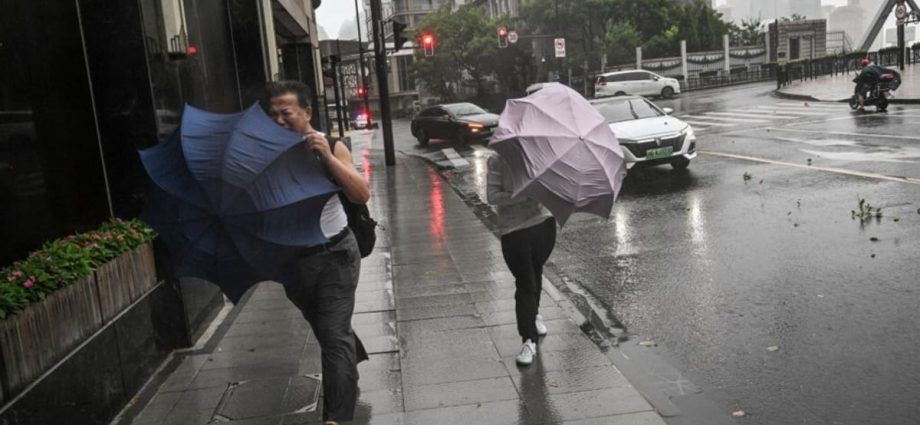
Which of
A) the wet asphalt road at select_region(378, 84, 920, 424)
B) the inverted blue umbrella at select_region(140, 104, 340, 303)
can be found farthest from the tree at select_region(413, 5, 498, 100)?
the inverted blue umbrella at select_region(140, 104, 340, 303)

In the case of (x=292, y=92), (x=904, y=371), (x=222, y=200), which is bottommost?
(x=904, y=371)

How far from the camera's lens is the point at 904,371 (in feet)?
15.5

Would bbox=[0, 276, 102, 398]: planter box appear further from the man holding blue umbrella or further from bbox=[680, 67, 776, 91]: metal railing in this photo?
bbox=[680, 67, 776, 91]: metal railing

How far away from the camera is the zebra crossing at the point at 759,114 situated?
22516 mm

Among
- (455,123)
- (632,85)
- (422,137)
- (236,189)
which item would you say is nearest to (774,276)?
(236,189)

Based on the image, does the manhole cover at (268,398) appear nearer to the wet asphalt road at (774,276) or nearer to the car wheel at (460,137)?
the wet asphalt road at (774,276)

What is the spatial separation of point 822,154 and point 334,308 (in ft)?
43.0

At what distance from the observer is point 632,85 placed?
39.6 meters

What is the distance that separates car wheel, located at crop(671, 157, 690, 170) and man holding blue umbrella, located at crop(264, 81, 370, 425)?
1087 centimetres

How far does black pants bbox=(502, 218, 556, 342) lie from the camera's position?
16.7ft

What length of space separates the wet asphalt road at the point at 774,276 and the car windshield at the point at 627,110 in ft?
3.60

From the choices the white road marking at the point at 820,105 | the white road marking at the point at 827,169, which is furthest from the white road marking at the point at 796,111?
the white road marking at the point at 827,169

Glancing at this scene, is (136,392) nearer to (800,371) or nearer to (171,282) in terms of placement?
(171,282)

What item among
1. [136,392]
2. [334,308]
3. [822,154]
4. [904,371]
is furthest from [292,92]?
[822,154]
